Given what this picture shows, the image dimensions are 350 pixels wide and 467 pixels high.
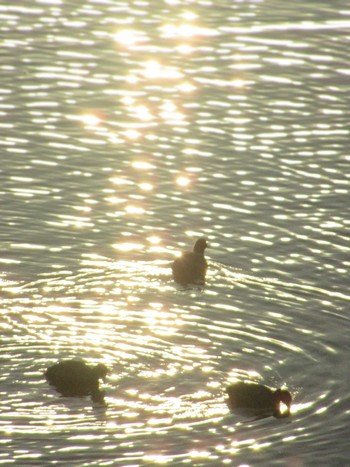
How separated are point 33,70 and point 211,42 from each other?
627 centimetres

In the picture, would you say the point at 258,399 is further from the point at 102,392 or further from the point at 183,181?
the point at 183,181

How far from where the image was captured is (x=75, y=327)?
26.9 m

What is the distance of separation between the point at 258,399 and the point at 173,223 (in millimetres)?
9349

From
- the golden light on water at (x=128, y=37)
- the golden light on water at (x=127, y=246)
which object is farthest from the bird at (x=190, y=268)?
the golden light on water at (x=128, y=37)

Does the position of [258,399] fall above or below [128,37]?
below

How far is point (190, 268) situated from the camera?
2878 cm

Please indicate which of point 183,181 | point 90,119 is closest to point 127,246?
point 183,181

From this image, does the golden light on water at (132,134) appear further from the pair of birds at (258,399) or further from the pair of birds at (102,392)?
the pair of birds at (258,399)

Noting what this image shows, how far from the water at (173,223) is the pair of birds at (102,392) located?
226 mm

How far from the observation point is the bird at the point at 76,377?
78.5ft

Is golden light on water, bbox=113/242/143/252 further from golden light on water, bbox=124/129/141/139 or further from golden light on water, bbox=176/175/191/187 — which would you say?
golden light on water, bbox=124/129/141/139

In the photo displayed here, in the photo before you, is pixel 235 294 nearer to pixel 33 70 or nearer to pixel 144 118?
pixel 144 118

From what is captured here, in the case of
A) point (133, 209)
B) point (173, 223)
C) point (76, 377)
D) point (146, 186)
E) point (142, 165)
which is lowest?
point (173, 223)

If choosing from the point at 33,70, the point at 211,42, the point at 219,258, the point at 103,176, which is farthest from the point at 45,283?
the point at 211,42
